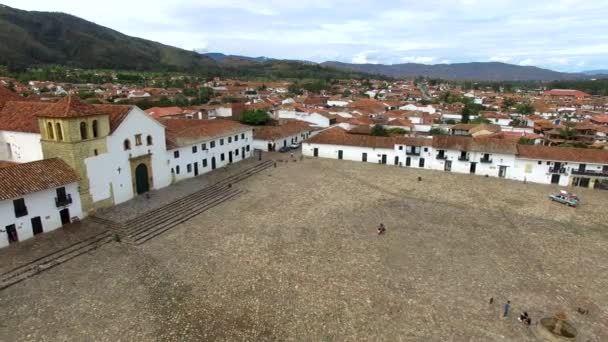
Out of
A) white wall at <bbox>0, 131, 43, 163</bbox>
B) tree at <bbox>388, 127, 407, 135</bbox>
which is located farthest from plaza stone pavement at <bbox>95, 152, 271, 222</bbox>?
tree at <bbox>388, 127, 407, 135</bbox>

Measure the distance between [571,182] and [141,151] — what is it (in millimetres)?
36635

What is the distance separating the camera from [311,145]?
42.8m

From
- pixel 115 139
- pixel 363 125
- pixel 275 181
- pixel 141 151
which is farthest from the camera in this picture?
pixel 363 125

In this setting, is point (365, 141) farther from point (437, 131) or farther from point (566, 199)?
point (566, 199)

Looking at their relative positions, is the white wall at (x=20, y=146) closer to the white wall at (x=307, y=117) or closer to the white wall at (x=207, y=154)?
the white wall at (x=207, y=154)

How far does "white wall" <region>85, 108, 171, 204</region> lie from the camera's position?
23484 millimetres

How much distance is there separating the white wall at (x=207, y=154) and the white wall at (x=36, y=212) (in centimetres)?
859

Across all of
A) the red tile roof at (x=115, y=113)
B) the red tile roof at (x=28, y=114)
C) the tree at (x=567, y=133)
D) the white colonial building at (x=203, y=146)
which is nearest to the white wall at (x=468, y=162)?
the white colonial building at (x=203, y=146)

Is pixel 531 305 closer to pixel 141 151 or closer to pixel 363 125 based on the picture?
pixel 141 151

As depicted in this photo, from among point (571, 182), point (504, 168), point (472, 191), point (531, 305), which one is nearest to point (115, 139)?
point (531, 305)

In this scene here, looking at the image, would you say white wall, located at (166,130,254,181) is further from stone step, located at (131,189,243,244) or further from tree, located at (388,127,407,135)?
tree, located at (388,127,407,135)

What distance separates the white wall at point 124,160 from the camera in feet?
77.0

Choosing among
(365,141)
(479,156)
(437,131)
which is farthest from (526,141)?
(365,141)

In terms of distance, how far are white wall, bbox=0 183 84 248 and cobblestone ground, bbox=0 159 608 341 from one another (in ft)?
13.5
